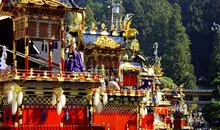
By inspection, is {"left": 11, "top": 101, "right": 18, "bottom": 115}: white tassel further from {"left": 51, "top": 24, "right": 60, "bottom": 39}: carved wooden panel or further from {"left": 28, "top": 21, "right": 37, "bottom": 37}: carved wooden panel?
{"left": 51, "top": 24, "right": 60, "bottom": 39}: carved wooden panel

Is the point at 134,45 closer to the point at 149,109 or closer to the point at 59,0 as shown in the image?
the point at 149,109

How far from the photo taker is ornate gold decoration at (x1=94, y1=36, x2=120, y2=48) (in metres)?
55.3

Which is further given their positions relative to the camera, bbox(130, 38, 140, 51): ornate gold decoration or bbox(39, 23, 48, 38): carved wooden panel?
bbox(130, 38, 140, 51): ornate gold decoration

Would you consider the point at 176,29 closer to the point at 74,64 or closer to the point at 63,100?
the point at 74,64

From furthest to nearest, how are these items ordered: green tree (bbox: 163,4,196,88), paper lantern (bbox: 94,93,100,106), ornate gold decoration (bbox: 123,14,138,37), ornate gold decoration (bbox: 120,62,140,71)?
1. green tree (bbox: 163,4,196,88)
2. ornate gold decoration (bbox: 120,62,140,71)
3. ornate gold decoration (bbox: 123,14,138,37)
4. paper lantern (bbox: 94,93,100,106)

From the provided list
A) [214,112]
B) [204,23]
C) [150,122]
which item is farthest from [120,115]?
[204,23]

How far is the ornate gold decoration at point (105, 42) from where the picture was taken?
181ft

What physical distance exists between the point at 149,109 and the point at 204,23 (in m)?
111

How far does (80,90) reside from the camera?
42.6 meters

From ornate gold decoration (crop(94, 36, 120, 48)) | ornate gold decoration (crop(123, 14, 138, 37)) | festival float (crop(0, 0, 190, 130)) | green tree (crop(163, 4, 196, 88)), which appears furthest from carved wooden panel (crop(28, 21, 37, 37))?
green tree (crop(163, 4, 196, 88))

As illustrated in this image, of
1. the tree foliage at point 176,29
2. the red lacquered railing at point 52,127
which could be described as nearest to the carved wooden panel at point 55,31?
the red lacquered railing at point 52,127

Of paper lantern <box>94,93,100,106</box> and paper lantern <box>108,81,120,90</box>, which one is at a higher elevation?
paper lantern <box>108,81,120,90</box>

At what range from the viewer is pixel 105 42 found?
182ft

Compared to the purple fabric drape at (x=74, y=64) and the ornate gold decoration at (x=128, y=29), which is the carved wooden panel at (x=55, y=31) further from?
the ornate gold decoration at (x=128, y=29)
